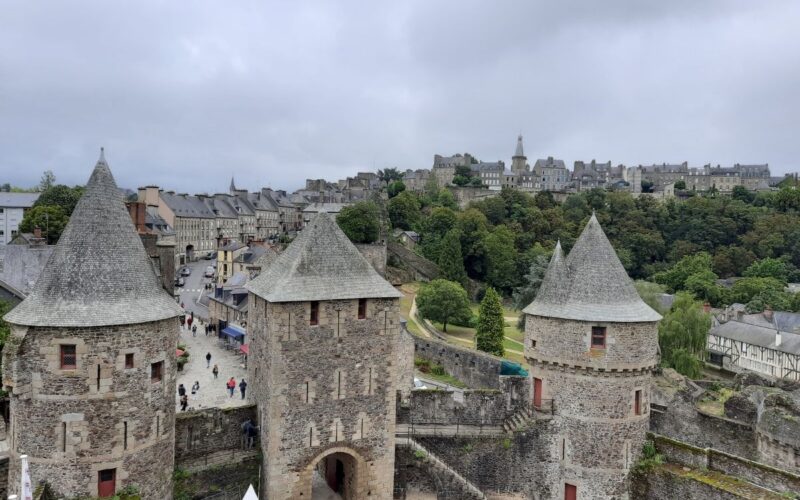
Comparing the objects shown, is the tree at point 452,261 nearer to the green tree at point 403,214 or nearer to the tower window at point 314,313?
the green tree at point 403,214

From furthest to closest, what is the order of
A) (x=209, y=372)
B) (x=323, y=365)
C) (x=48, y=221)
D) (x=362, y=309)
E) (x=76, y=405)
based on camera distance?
(x=48, y=221), (x=209, y=372), (x=362, y=309), (x=323, y=365), (x=76, y=405)

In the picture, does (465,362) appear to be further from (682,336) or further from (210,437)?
(682,336)

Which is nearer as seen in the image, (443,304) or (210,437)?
(210,437)

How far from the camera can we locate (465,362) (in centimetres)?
3556

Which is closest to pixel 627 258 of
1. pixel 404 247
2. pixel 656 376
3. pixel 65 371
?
pixel 404 247

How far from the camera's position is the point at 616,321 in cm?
2088

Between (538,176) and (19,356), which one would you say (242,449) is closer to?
(19,356)

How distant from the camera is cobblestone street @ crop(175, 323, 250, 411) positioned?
1007 inches

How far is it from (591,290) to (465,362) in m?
15.3

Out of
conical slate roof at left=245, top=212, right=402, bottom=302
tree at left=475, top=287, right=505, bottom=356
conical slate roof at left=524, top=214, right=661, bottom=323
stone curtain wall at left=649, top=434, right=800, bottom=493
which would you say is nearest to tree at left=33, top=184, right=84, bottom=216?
tree at left=475, top=287, right=505, bottom=356

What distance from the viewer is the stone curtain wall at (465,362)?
33.8m

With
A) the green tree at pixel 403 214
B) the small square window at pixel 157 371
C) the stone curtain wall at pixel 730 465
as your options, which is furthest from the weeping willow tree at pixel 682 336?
the green tree at pixel 403 214

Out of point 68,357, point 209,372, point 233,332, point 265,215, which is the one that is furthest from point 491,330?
point 265,215

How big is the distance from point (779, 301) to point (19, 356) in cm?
7443
